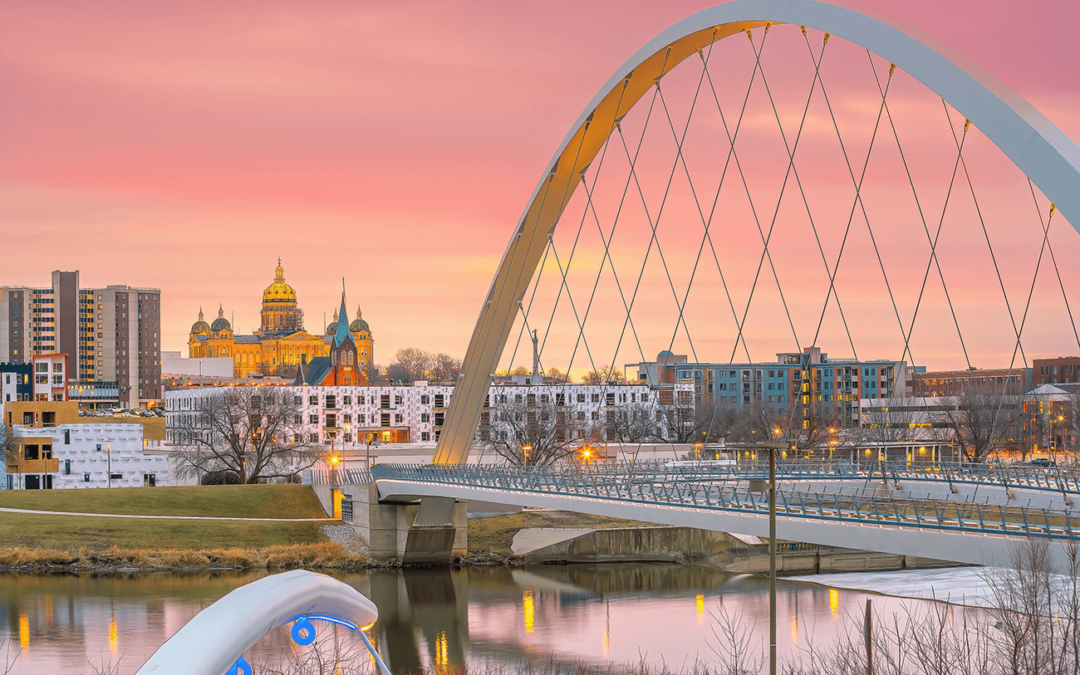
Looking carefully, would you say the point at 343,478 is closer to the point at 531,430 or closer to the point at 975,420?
the point at 531,430

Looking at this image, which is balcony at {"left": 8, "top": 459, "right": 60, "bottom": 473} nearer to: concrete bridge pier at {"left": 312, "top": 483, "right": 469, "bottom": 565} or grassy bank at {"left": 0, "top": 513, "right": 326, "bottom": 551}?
grassy bank at {"left": 0, "top": 513, "right": 326, "bottom": 551}

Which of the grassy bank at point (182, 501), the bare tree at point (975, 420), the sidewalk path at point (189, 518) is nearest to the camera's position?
the sidewalk path at point (189, 518)

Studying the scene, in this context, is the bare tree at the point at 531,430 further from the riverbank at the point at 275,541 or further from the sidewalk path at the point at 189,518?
the sidewalk path at the point at 189,518

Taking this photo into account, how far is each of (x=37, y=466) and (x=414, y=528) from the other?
116ft

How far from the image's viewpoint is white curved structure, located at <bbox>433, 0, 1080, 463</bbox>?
1888 centimetres

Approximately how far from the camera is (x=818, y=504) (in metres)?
25.1

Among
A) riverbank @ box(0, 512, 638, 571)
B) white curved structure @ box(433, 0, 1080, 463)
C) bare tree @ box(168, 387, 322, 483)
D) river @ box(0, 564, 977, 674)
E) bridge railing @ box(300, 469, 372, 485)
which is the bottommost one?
river @ box(0, 564, 977, 674)

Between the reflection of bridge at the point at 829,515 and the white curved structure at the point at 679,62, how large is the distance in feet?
18.8

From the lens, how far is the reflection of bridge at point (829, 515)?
21234 millimetres

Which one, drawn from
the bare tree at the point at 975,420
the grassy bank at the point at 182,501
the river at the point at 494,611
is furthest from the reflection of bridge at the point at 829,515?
the bare tree at the point at 975,420

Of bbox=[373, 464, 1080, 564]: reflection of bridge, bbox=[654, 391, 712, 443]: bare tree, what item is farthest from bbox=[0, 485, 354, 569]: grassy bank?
bbox=[654, 391, 712, 443]: bare tree

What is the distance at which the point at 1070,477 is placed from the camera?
35.6 meters

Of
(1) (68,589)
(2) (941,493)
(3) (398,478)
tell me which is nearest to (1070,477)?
(2) (941,493)

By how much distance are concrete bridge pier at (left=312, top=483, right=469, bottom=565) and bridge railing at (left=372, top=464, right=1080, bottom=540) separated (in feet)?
22.5
